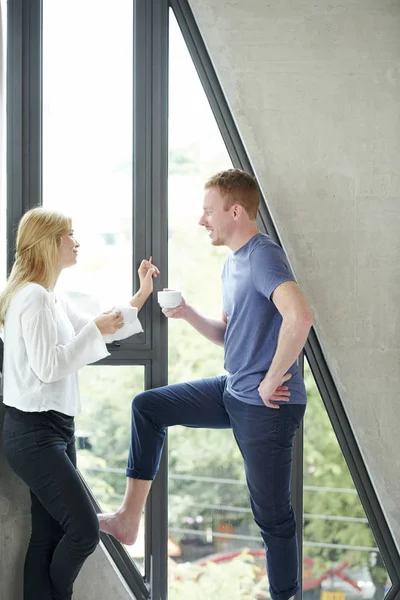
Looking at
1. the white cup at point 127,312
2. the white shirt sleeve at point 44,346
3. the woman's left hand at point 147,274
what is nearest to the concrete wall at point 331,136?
the woman's left hand at point 147,274

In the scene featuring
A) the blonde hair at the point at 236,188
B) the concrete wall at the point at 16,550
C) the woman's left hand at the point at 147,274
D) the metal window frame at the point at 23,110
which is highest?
the metal window frame at the point at 23,110

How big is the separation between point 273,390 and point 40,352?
0.76 meters

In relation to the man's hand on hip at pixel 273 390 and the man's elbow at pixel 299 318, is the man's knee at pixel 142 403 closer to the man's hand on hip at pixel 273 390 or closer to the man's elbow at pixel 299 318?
the man's hand on hip at pixel 273 390

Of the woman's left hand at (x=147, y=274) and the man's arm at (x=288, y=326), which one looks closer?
the man's arm at (x=288, y=326)

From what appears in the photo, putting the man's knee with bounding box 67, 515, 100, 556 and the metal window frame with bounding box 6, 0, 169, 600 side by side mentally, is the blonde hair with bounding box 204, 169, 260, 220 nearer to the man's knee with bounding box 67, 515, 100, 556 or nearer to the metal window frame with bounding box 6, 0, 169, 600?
the metal window frame with bounding box 6, 0, 169, 600

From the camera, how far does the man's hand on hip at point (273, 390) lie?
7.16ft

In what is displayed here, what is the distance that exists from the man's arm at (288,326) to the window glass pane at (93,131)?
0.73 m

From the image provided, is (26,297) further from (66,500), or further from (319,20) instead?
(319,20)

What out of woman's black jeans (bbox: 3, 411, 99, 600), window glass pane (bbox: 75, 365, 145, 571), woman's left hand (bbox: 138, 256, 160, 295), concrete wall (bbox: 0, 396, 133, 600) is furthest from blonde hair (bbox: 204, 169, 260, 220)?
concrete wall (bbox: 0, 396, 133, 600)

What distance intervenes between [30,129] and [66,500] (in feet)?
4.57

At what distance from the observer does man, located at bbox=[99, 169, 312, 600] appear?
7.13ft

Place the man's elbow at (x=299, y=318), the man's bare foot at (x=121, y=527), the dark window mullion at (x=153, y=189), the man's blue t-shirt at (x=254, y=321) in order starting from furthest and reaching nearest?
the dark window mullion at (x=153, y=189)
the man's bare foot at (x=121, y=527)
the man's blue t-shirt at (x=254, y=321)
the man's elbow at (x=299, y=318)

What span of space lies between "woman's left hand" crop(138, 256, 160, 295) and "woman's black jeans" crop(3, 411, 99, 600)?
633 mm

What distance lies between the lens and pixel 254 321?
2.26m
